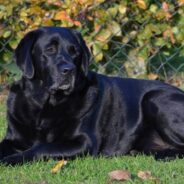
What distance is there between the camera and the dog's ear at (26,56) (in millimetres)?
4516

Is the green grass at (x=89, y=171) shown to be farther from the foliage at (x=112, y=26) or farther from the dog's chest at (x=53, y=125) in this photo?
the foliage at (x=112, y=26)

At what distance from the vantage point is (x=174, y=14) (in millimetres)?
7004

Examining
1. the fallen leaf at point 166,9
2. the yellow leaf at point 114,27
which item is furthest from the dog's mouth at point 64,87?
the fallen leaf at point 166,9

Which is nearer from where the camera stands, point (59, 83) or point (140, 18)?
point (59, 83)

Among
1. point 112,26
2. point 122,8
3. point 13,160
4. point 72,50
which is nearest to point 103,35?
point 112,26

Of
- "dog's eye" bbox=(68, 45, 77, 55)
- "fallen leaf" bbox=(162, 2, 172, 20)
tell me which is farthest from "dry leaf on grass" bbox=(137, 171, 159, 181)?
"fallen leaf" bbox=(162, 2, 172, 20)

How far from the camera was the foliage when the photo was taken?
6.41m

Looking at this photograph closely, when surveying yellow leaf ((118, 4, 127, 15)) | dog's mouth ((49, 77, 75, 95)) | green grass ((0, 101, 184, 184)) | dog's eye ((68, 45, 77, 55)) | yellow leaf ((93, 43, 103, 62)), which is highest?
yellow leaf ((118, 4, 127, 15))

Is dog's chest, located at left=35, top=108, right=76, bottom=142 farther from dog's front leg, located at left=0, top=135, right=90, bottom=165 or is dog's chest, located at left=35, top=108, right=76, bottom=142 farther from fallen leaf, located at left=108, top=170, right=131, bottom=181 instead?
fallen leaf, located at left=108, top=170, right=131, bottom=181

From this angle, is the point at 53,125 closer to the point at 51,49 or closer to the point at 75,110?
the point at 75,110

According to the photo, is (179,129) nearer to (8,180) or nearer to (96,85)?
(96,85)

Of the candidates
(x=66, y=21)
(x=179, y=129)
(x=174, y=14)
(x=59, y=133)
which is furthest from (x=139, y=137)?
(x=174, y=14)

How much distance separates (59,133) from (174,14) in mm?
2870

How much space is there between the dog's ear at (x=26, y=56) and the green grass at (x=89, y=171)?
0.62 m
